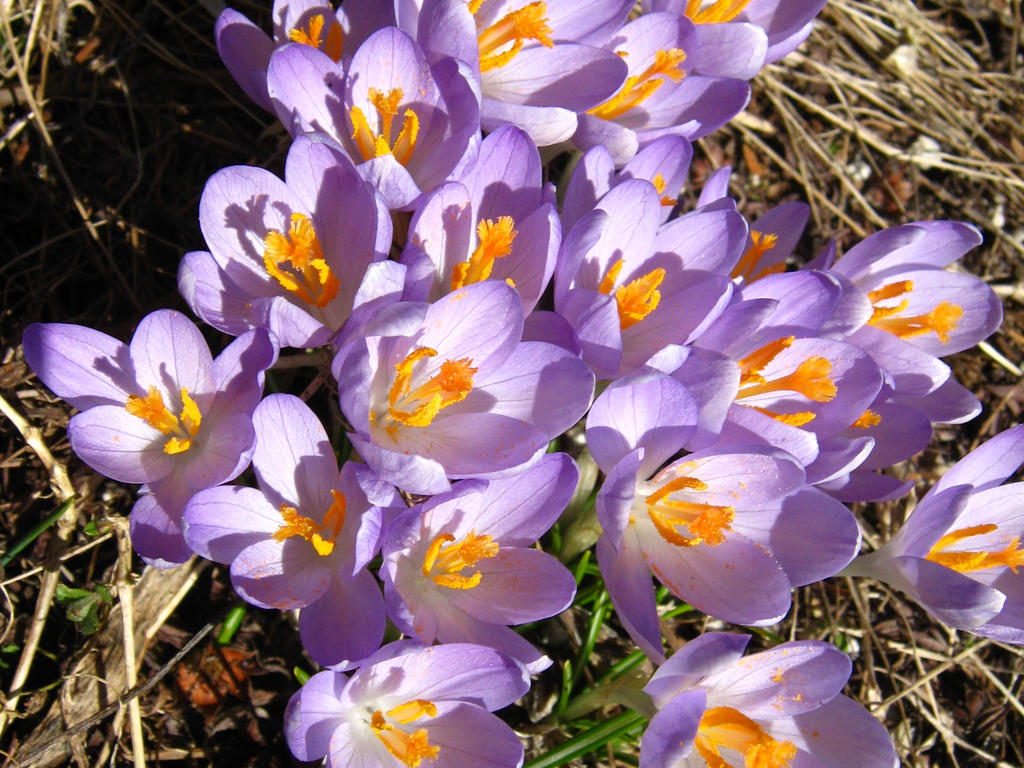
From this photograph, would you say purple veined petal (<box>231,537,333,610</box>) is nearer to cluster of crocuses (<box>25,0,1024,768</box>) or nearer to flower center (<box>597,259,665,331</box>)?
cluster of crocuses (<box>25,0,1024,768</box>)

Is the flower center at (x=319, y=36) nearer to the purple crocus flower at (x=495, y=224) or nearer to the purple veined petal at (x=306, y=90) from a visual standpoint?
the purple veined petal at (x=306, y=90)

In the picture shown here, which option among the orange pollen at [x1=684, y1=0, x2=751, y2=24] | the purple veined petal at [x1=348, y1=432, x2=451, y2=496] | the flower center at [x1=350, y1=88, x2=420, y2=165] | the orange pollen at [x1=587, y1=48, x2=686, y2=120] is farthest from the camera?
the orange pollen at [x1=684, y1=0, x2=751, y2=24]

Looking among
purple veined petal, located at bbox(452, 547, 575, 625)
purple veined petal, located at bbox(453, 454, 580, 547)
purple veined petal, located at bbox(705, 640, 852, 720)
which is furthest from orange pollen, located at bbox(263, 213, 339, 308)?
purple veined petal, located at bbox(705, 640, 852, 720)

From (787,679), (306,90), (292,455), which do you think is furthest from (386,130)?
(787,679)

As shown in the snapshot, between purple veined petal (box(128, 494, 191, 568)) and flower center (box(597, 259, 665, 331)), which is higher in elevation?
flower center (box(597, 259, 665, 331))

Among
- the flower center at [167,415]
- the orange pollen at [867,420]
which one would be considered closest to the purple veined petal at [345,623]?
the flower center at [167,415]

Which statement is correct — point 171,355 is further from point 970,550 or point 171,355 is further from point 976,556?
point 970,550
